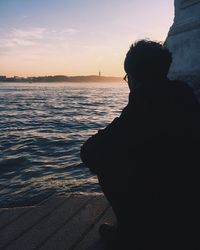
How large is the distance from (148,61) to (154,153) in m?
0.64

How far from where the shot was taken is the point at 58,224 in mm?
3932

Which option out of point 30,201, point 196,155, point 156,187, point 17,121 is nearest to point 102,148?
point 156,187

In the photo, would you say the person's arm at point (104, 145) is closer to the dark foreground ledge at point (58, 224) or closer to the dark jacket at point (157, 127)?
the dark jacket at point (157, 127)

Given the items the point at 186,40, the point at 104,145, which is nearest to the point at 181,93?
the point at 104,145

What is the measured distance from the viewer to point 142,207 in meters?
2.40

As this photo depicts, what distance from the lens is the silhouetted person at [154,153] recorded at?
2174 millimetres

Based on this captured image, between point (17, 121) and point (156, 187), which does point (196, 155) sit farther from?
A: point (17, 121)

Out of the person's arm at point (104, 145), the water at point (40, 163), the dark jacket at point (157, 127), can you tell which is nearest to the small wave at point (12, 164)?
the water at point (40, 163)

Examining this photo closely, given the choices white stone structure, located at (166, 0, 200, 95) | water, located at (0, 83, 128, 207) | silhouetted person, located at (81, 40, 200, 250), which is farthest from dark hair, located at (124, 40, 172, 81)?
white stone structure, located at (166, 0, 200, 95)

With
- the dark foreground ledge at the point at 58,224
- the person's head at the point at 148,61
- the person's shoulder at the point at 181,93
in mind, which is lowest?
the dark foreground ledge at the point at 58,224

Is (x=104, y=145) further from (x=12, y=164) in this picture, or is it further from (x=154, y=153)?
(x=12, y=164)

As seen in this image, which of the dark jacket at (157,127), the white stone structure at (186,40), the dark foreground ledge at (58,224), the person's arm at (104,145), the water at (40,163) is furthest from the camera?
the white stone structure at (186,40)

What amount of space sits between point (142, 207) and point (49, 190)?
4551mm

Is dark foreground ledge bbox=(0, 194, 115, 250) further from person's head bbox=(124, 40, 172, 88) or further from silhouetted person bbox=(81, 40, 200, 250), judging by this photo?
person's head bbox=(124, 40, 172, 88)
